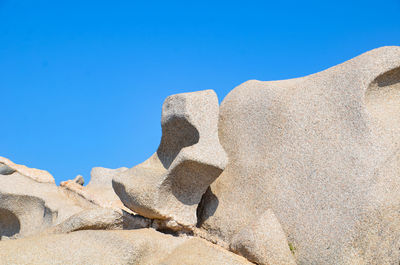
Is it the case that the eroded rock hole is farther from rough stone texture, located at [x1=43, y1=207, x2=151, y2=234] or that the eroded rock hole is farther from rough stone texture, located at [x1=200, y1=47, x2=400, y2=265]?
rough stone texture, located at [x1=200, y1=47, x2=400, y2=265]

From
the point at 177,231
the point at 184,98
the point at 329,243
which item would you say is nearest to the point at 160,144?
the point at 184,98

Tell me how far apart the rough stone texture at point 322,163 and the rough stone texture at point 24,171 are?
190 inches

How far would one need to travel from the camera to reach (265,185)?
6.09 meters

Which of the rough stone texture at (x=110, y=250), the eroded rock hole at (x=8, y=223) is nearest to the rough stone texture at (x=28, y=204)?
the eroded rock hole at (x=8, y=223)

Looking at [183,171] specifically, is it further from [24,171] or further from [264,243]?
[24,171]

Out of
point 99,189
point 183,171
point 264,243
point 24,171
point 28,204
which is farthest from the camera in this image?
point 99,189

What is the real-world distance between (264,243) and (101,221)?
2124mm

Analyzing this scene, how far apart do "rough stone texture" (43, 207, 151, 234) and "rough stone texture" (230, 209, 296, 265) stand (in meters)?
1.43

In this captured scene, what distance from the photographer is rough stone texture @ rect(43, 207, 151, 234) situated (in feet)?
19.5

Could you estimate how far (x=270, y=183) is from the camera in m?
6.07

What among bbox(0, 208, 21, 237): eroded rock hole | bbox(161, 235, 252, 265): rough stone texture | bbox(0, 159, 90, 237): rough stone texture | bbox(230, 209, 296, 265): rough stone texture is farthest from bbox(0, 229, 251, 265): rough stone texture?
bbox(0, 208, 21, 237): eroded rock hole

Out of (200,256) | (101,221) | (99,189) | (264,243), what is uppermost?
(99,189)

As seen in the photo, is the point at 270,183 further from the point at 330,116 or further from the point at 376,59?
the point at 376,59

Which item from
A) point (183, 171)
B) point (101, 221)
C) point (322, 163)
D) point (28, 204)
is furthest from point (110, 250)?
point (28, 204)
